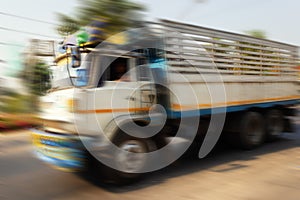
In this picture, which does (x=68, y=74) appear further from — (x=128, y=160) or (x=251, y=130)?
(x=251, y=130)

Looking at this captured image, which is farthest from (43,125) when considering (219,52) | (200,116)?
(219,52)

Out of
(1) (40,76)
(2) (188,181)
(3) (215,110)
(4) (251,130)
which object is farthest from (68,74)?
(4) (251,130)

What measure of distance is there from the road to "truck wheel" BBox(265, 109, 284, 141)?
119 centimetres

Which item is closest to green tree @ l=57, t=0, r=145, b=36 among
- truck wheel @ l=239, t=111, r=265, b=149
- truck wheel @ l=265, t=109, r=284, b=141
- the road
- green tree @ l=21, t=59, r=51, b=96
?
green tree @ l=21, t=59, r=51, b=96

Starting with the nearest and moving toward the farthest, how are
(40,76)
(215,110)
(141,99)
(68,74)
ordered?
(68,74), (141,99), (40,76), (215,110)

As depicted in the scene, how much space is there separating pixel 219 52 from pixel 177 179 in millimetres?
2750

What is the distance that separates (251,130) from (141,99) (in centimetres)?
332

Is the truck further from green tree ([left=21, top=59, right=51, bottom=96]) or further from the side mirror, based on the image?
green tree ([left=21, top=59, right=51, bottom=96])

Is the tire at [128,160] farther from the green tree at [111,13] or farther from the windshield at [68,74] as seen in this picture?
the green tree at [111,13]

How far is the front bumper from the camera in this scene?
4.23m

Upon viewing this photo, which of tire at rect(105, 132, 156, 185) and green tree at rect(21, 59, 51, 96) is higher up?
green tree at rect(21, 59, 51, 96)

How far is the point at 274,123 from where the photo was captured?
7992 mm

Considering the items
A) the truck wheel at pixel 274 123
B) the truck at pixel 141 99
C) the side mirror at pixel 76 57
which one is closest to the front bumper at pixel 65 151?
the truck at pixel 141 99

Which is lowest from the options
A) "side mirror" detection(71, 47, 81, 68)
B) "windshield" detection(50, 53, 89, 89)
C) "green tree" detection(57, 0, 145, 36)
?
"windshield" detection(50, 53, 89, 89)
